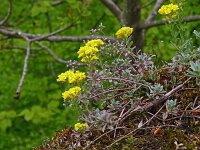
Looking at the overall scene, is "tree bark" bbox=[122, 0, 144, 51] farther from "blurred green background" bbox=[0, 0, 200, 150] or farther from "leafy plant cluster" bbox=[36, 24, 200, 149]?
"leafy plant cluster" bbox=[36, 24, 200, 149]

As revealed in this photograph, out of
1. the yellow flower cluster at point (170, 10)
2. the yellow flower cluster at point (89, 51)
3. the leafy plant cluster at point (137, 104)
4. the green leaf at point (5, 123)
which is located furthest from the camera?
the green leaf at point (5, 123)

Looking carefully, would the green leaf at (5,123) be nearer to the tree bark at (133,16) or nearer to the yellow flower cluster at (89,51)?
the tree bark at (133,16)

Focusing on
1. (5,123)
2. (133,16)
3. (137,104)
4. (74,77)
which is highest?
(133,16)

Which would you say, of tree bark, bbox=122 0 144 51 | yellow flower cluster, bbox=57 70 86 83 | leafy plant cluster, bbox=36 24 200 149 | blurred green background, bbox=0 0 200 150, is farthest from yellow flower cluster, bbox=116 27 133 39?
blurred green background, bbox=0 0 200 150

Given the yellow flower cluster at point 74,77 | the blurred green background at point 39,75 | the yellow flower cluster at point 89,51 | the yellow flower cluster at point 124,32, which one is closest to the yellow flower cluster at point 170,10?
the yellow flower cluster at point 124,32

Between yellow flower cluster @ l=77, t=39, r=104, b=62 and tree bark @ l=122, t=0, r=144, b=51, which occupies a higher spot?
tree bark @ l=122, t=0, r=144, b=51

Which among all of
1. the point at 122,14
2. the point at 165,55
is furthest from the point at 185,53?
the point at 165,55

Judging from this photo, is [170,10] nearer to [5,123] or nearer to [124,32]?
[124,32]

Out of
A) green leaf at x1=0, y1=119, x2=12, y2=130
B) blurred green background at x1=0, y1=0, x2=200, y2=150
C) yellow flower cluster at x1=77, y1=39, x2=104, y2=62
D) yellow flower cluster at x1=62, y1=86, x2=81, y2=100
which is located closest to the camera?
yellow flower cluster at x1=62, y1=86, x2=81, y2=100

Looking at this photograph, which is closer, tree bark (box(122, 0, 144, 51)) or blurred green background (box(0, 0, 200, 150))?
tree bark (box(122, 0, 144, 51))

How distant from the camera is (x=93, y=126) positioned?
1886mm

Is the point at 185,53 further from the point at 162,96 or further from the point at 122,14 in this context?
the point at 122,14

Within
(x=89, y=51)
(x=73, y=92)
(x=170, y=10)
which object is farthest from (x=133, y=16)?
(x=73, y=92)

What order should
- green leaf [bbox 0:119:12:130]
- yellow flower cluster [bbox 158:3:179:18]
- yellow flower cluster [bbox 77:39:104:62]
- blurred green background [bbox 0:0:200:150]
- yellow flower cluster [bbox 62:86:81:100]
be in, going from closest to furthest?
yellow flower cluster [bbox 62:86:81:100]
yellow flower cluster [bbox 77:39:104:62]
yellow flower cluster [bbox 158:3:179:18]
green leaf [bbox 0:119:12:130]
blurred green background [bbox 0:0:200:150]
